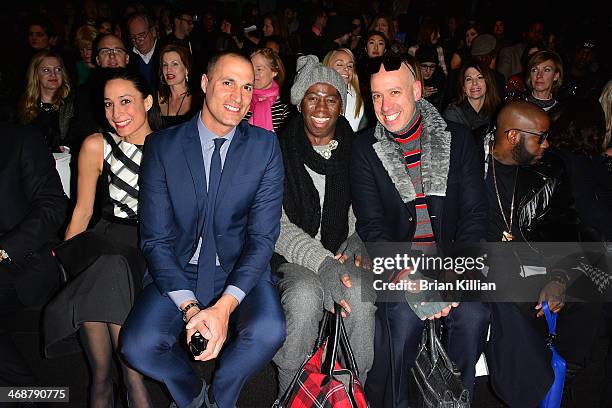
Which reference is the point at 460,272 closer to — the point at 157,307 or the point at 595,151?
the point at 595,151

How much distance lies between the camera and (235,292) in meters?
2.60

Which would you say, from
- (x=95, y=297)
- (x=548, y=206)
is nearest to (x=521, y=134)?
(x=548, y=206)

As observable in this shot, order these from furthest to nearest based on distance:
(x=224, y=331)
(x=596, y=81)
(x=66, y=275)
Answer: (x=596, y=81) → (x=66, y=275) → (x=224, y=331)

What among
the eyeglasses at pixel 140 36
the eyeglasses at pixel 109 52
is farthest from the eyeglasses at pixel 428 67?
the eyeglasses at pixel 109 52

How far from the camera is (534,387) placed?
276 cm

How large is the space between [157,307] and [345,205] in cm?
112

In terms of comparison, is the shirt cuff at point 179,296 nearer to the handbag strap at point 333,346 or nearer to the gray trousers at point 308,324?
the gray trousers at point 308,324

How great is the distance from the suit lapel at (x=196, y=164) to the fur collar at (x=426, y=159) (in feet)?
2.89

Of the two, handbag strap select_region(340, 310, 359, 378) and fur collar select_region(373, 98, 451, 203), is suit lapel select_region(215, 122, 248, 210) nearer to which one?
fur collar select_region(373, 98, 451, 203)

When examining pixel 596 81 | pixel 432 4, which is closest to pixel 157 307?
pixel 596 81

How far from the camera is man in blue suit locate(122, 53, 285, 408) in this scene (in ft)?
8.23

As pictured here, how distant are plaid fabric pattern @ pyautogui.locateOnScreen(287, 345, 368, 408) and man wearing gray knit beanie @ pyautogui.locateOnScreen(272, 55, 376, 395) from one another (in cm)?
28

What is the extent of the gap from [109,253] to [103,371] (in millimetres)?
548

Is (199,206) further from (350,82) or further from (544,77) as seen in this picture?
(544,77)
